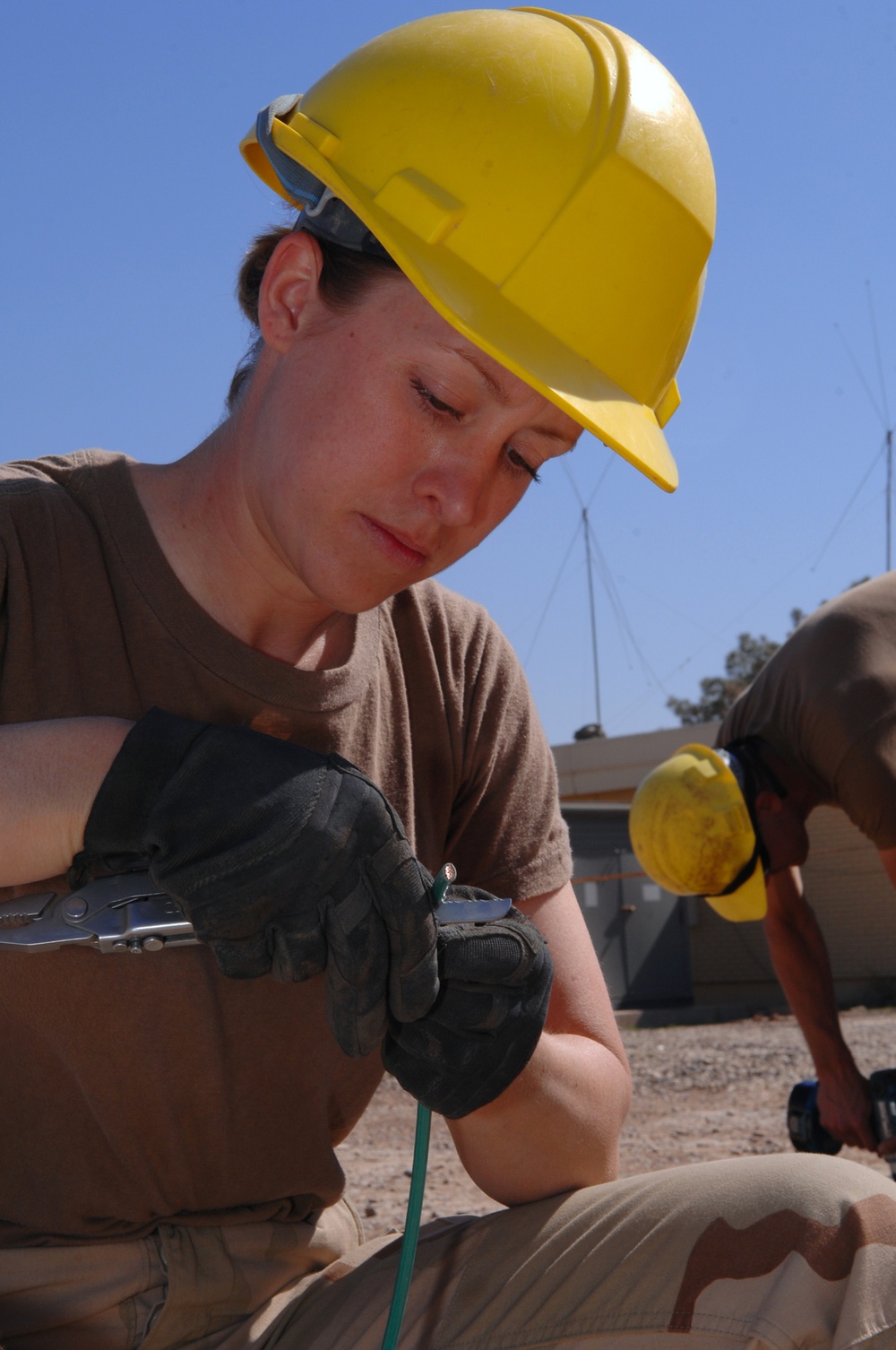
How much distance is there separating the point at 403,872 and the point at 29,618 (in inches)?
26.9

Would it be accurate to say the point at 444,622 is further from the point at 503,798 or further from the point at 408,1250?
the point at 408,1250

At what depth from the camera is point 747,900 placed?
471 cm

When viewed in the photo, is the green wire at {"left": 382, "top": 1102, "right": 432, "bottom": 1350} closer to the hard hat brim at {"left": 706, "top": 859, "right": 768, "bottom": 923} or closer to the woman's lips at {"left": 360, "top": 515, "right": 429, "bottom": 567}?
the woman's lips at {"left": 360, "top": 515, "right": 429, "bottom": 567}

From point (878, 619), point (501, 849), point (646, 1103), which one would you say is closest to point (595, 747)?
point (646, 1103)

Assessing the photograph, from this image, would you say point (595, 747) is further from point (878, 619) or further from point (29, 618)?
point (29, 618)

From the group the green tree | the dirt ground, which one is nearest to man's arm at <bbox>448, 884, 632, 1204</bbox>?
the dirt ground

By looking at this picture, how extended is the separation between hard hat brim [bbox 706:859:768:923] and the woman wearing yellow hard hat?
2.75 m

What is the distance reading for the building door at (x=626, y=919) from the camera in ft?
50.4

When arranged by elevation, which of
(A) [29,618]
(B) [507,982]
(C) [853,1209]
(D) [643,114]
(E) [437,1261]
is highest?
(D) [643,114]

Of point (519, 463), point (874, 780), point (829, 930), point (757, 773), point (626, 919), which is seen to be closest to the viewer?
point (519, 463)

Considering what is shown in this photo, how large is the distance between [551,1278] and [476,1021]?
0.36 meters

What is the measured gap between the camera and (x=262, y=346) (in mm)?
1996

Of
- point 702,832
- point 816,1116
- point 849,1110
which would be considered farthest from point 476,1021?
point 816,1116

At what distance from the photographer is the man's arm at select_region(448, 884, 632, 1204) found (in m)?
1.85
